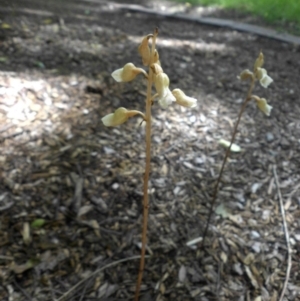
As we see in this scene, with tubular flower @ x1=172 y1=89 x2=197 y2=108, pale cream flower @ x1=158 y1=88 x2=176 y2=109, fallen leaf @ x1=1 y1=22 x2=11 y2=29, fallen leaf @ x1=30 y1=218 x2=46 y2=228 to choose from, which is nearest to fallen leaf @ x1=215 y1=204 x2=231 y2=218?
fallen leaf @ x1=30 y1=218 x2=46 y2=228

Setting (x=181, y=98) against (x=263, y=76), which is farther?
(x=263, y=76)

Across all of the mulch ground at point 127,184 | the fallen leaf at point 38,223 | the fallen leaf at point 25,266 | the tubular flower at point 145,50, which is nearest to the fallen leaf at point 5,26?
the mulch ground at point 127,184

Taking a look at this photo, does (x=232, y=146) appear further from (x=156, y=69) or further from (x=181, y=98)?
(x=156, y=69)

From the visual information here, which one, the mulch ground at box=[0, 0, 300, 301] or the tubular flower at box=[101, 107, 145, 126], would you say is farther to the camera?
the mulch ground at box=[0, 0, 300, 301]

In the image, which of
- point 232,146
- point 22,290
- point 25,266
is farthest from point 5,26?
point 22,290

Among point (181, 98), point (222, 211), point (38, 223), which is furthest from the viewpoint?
point (222, 211)

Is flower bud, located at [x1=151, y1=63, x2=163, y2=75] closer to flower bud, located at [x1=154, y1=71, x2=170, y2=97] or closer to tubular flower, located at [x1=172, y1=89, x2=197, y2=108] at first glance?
flower bud, located at [x1=154, y1=71, x2=170, y2=97]

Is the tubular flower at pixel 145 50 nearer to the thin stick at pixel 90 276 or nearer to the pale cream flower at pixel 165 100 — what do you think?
the pale cream flower at pixel 165 100

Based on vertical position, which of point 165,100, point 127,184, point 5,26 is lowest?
point 127,184

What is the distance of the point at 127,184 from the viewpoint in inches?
88.5

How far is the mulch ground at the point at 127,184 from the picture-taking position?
1.81 metres

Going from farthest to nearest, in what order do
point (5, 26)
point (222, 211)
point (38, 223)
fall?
point (5, 26)
point (222, 211)
point (38, 223)

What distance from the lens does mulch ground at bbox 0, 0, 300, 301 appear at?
1.81 metres

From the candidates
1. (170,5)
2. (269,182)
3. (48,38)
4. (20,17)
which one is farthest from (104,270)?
(170,5)
